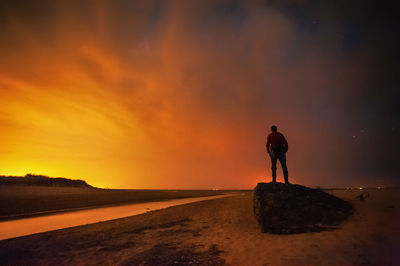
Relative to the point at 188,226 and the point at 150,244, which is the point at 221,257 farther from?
the point at 188,226

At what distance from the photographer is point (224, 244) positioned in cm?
861

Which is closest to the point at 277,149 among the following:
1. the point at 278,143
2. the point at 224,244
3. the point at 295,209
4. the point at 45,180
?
the point at 278,143

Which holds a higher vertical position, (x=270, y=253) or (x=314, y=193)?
(x=314, y=193)

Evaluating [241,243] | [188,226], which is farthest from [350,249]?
[188,226]

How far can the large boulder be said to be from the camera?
30.3 ft

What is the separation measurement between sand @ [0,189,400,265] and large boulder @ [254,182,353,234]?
50cm

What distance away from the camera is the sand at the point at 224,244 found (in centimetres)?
660

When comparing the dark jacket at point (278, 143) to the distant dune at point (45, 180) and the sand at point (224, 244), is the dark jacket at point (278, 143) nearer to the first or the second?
the sand at point (224, 244)

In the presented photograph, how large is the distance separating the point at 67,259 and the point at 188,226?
19.6 feet

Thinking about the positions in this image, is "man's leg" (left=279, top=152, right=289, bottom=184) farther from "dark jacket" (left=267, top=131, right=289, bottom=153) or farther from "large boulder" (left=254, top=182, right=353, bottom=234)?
"large boulder" (left=254, top=182, right=353, bottom=234)

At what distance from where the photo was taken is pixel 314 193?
35.2ft

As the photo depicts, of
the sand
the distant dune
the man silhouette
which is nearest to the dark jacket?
the man silhouette

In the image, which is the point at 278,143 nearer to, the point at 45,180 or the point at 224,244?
the point at 224,244

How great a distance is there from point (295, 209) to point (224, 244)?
353 centimetres
